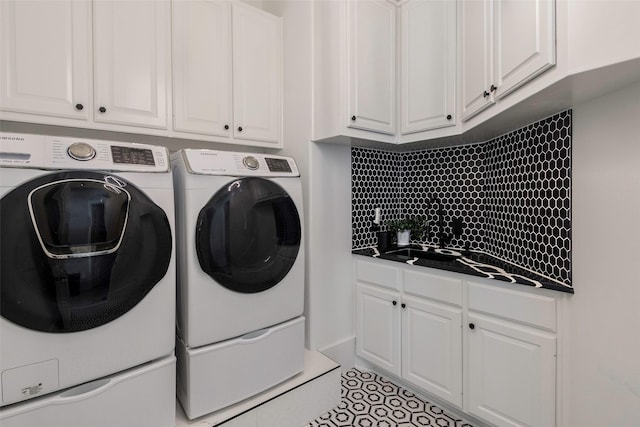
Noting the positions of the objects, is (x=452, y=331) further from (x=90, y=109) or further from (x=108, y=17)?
(x=108, y=17)

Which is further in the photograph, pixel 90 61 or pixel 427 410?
pixel 427 410

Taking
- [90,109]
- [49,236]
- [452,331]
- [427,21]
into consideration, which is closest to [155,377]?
[49,236]

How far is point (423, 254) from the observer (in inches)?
89.4

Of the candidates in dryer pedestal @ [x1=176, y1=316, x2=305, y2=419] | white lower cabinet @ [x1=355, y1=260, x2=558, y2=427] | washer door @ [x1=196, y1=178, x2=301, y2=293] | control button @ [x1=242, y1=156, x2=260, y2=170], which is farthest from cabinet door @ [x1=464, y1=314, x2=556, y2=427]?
control button @ [x1=242, y1=156, x2=260, y2=170]

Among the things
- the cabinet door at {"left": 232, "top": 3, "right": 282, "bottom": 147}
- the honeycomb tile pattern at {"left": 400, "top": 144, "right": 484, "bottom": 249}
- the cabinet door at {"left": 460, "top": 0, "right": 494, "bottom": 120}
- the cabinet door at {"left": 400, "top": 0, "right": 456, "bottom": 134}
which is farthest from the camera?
the honeycomb tile pattern at {"left": 400, "top": 144, "right": 484, "bottom": 249}

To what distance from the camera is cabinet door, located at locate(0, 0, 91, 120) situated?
131 centimetres

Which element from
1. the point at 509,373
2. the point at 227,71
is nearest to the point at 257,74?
the point at 227,71

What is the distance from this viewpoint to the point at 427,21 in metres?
1.92

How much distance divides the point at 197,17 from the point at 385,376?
2601 millimetres

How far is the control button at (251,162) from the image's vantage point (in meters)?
1.57

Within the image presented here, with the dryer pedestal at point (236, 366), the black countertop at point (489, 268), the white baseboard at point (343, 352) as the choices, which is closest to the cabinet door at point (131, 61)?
the dryer pedestal at point (236, 366)

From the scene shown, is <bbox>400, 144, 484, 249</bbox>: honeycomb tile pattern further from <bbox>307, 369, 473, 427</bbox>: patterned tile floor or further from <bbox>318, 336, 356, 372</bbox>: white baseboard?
<bbox>307, 369, 473, 427</bbox>: patterned tile floor

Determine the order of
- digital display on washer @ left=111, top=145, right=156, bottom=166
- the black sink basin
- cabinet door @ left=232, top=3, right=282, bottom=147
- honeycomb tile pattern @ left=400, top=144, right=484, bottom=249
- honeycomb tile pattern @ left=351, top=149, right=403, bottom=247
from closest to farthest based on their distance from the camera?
digital display on washer @ left=111, top=145, right=156, bottom=166 < cabinet door @ left=232, top=3, right=282, bottom=147 < the black sink basin < honeycomb tile pattern @ left=400, top=144, right=484, bottom=249 < honeycomb tile pattern @ left=351, top=149, right=403, bottom=247

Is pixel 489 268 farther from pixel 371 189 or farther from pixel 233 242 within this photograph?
pixel 233 242
